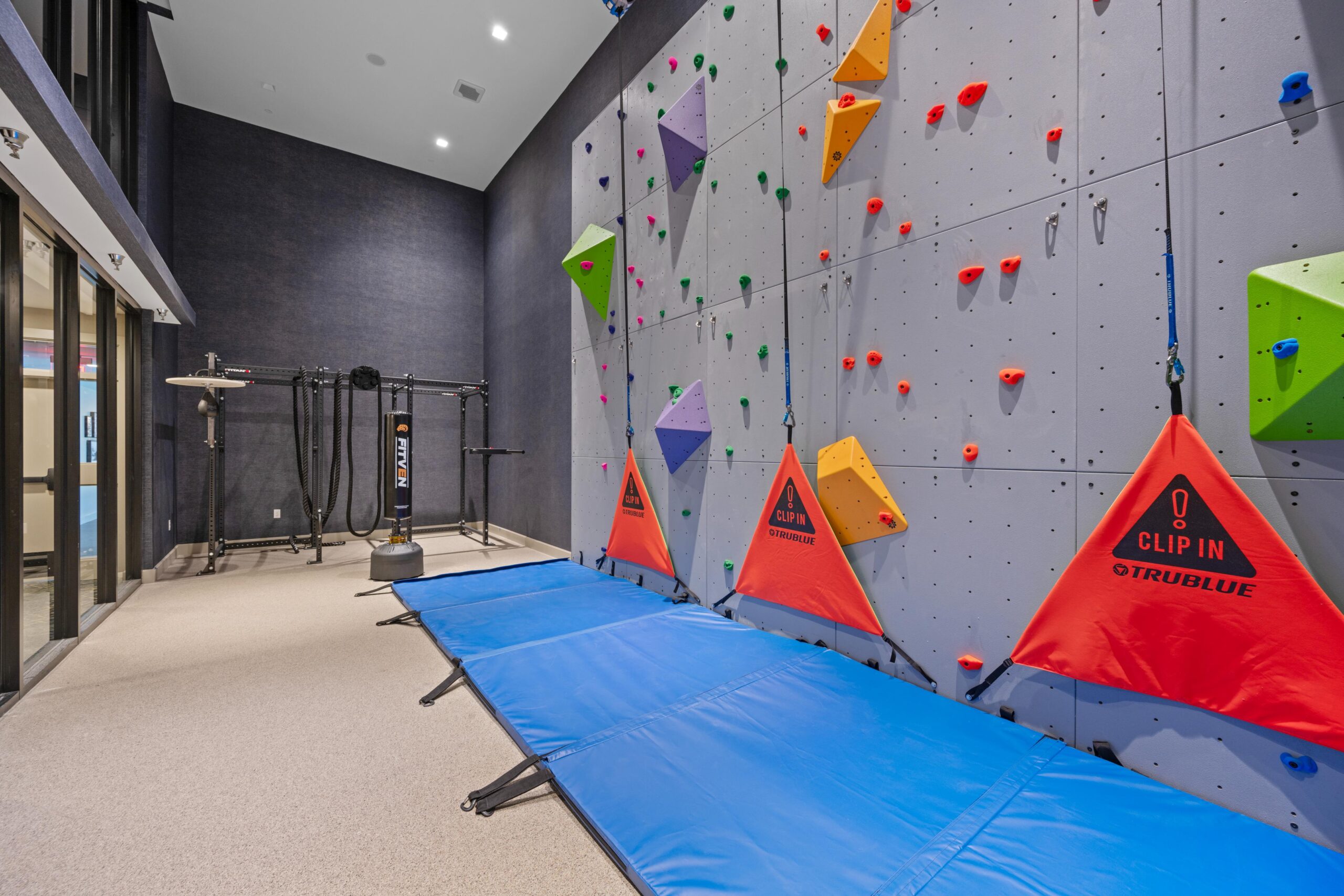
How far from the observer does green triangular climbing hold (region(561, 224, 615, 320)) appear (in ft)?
12.9

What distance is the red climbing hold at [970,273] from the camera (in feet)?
6.13

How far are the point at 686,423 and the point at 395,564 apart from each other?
2622 mm

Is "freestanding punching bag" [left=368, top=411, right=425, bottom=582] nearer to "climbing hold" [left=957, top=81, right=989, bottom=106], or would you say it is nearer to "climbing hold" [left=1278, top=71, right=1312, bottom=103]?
"climbing hold" [left=957, top=81, right=989, bottom=106]

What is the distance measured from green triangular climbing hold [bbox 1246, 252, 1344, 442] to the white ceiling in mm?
4572

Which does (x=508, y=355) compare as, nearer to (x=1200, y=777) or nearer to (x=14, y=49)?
(x=14, y=49)

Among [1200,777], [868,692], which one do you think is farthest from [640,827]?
[1200,777]

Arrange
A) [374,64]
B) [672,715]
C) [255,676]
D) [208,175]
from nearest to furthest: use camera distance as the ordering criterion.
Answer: [672,715], [255,676], [374,64], [208,175]

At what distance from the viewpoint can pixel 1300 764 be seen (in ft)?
4.08

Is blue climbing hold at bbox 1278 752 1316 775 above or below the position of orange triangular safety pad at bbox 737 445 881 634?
below

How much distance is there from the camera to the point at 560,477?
16.1 feet

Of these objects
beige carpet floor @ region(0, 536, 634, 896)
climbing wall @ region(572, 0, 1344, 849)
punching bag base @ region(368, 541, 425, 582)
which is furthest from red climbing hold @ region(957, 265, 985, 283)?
punching bag base @ region(368, 541, 425, 582)

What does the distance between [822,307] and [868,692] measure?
1.63 meters

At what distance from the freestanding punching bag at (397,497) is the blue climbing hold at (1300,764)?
14.7 ft

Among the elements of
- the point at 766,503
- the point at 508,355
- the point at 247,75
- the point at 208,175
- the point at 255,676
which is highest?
the point at 247,75
